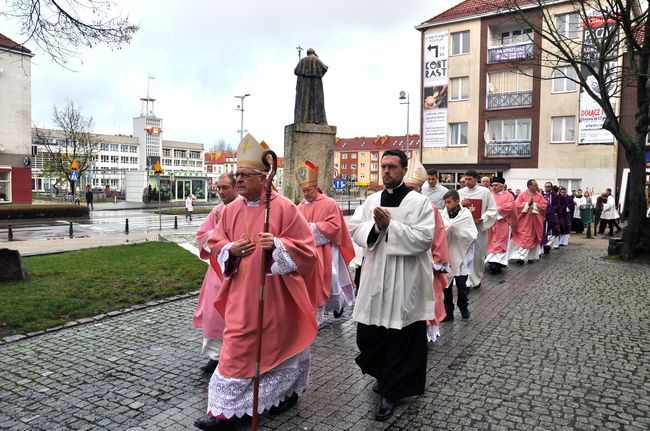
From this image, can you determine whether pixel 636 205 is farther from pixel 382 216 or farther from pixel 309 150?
pixel 382 216

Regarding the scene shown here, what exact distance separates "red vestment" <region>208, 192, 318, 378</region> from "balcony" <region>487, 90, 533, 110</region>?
31.9 m

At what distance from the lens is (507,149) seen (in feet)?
110

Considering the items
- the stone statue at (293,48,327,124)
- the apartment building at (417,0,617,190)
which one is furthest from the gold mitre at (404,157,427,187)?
the apartment building at (417,0,617,190)

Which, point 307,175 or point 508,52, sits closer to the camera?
point 307,175

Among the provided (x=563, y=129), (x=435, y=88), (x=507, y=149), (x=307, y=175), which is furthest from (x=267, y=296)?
(x=435, y=88)

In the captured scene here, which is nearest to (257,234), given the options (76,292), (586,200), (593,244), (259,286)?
(259,286)

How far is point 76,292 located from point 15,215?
81.2 ft

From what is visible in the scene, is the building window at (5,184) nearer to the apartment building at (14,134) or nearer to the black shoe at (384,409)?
the apartment building at (14,134)

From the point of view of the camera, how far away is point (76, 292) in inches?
336

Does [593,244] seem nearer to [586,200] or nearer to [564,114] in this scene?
[586,200]

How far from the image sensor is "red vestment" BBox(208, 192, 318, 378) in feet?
13.1

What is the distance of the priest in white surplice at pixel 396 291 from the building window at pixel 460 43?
32620 millimetres

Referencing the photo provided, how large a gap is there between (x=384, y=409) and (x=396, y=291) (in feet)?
3.15

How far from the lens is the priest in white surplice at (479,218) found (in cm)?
941
